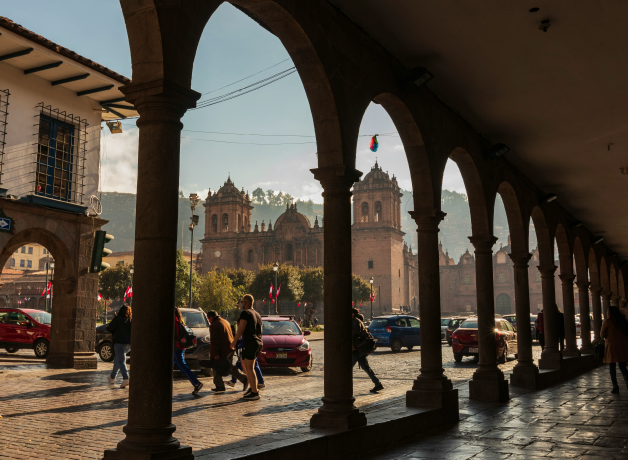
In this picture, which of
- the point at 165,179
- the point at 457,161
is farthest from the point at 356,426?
the point at 457,161

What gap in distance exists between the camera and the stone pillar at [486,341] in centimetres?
945

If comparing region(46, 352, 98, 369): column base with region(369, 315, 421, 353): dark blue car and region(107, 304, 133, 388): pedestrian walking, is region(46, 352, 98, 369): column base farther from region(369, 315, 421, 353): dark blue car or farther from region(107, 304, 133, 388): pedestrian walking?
region(369, 315, 421, 353): dark blue car

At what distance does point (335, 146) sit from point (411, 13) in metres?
1.63

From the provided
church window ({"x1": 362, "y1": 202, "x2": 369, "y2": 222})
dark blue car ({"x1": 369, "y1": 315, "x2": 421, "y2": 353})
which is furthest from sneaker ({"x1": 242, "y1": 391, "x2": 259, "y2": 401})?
church window ({"x1": 362, "y1": 202, "x2": 369, "y2": 222})

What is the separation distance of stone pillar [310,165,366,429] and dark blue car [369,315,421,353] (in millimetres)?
17013

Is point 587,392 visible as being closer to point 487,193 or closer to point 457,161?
point 487,193

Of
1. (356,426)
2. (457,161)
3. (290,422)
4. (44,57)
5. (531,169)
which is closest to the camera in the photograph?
(356,426)

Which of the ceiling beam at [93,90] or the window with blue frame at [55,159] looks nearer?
the window with blue frame at [55,159]

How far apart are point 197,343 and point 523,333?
22.0ft

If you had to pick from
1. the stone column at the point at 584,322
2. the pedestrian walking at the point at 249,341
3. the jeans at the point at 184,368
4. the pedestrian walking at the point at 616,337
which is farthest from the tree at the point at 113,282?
the pedestrian walking at the point at 616,337

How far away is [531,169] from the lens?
1265 cm

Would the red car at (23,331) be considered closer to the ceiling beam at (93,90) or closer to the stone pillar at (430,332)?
the ceiling beam at (93,90)

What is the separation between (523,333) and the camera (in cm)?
1191

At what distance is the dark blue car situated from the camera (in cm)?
2277
